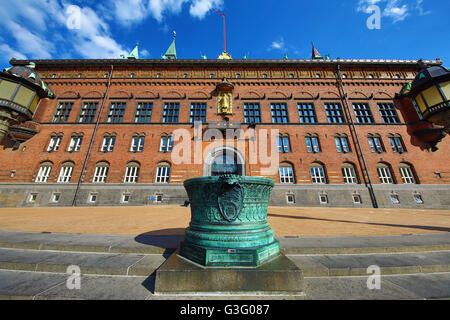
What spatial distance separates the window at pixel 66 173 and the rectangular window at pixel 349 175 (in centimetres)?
2459

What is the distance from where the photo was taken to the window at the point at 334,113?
16734mm

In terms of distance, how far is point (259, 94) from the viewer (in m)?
17.8

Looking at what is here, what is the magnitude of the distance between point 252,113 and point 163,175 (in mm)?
10929

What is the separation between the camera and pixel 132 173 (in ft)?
47.6

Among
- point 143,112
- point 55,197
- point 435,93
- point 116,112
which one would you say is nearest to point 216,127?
point 143,112

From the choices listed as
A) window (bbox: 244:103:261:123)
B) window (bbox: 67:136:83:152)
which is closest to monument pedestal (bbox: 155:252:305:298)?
window (bbox: 244:103:261:123)

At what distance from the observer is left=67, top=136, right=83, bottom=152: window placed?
14993mm

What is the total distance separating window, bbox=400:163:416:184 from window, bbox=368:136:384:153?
2.08 metres

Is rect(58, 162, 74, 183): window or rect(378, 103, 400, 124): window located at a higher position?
rect(378, 103, 400, 124): window

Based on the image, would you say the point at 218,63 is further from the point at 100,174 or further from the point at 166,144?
the point at 100,174

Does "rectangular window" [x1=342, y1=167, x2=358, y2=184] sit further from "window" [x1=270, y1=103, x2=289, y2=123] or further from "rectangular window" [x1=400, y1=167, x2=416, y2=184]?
"window" [x1=270, y1=103, x2=289, y2=123]

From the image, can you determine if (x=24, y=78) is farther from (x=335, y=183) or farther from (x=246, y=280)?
(x=335, y=183)

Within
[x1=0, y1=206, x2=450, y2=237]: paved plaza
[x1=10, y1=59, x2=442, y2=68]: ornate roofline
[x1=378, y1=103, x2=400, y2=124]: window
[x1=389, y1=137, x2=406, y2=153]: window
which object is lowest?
[x1=0, y1=206, x2=450, y2=237]: paved plaza
